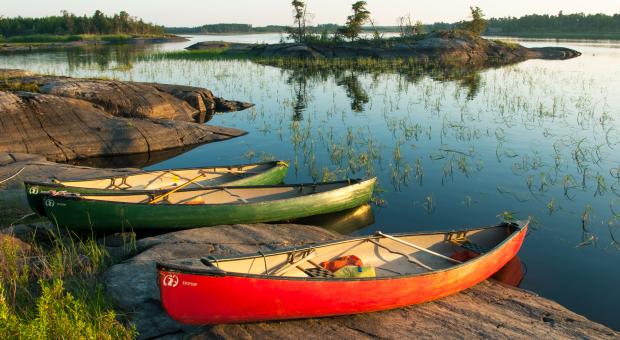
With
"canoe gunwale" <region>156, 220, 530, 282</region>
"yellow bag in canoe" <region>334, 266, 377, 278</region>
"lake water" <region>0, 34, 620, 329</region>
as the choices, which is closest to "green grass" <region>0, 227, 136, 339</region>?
"canoe gunwale" <region>156, 220, 530, 282</region>

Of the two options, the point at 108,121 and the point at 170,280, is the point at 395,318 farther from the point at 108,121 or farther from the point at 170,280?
the point at 108,121

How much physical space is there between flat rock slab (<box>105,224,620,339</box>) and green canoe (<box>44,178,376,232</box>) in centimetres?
104

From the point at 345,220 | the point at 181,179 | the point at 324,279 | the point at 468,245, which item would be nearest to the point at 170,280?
the point at 324,279

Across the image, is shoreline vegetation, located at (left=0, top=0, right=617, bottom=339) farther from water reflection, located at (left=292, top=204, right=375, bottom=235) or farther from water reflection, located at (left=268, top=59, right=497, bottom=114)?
water reflection, located at (left=292, top=204, right=375, bottom=235)

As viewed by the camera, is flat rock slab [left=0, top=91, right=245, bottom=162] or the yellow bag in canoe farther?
flat rock slab [left=0, top=91, right=245, bottom=162]

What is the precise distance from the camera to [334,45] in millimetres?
51844

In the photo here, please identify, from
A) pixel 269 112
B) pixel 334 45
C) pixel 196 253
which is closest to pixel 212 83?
pixel 269 112

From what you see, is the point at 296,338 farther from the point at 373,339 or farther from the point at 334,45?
the point at 334,45

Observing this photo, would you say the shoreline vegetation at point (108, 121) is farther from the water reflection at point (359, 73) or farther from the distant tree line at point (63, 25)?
the distant tree line at point (63, 25)

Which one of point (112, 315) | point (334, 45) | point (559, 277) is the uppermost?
point (334, 45)

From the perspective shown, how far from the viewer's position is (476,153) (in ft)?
50.7

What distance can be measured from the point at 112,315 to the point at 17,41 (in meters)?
91.9

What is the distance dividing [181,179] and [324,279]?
22.1 ft

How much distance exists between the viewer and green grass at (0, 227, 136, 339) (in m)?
4.42
